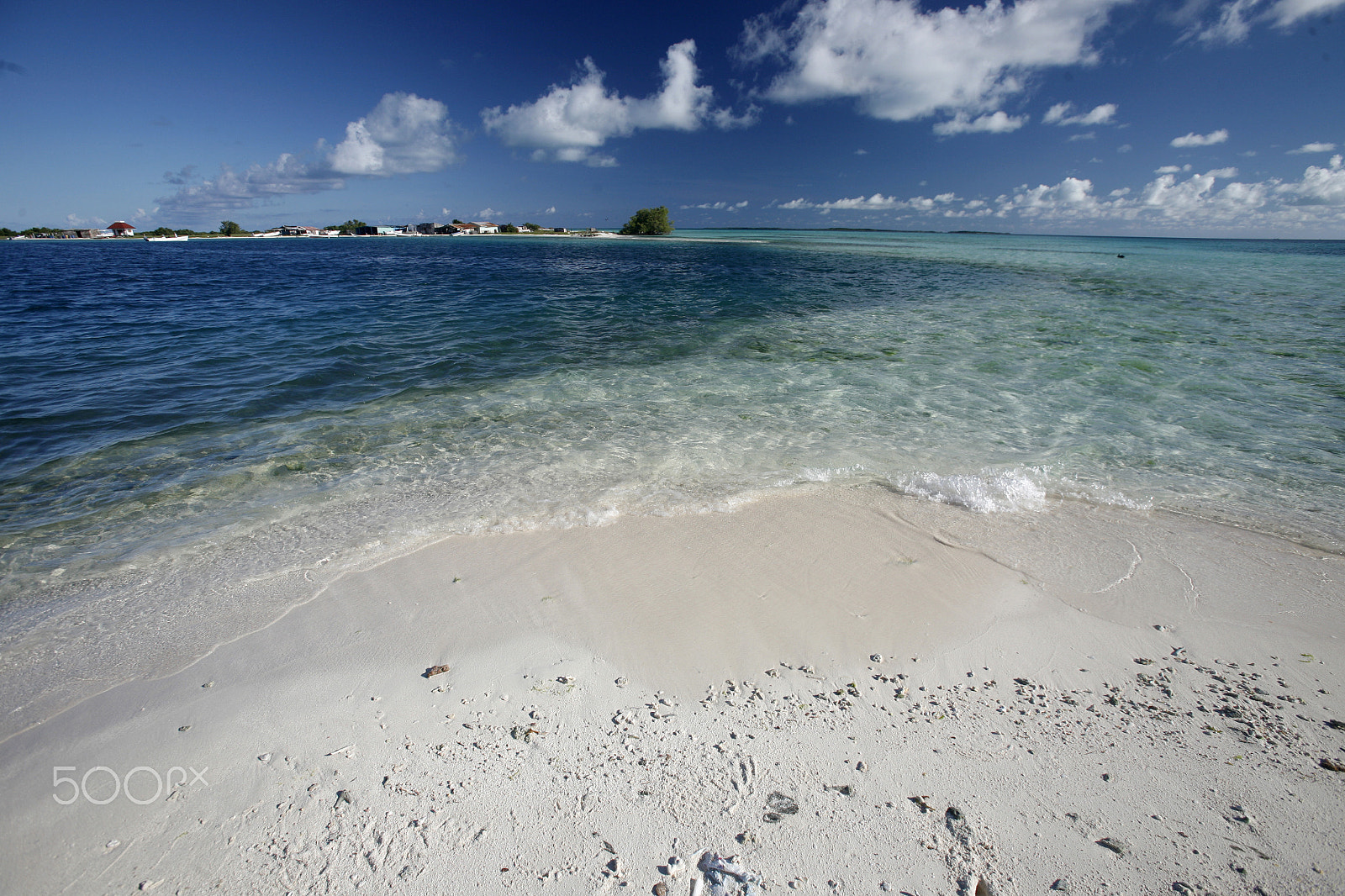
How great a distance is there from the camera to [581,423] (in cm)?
848

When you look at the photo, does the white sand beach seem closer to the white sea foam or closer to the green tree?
the white sea foam

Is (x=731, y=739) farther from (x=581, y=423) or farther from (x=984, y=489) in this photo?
(x=581, y=423)

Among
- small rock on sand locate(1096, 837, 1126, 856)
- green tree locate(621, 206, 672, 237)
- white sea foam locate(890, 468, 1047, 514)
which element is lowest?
white sea foam locate(890, 468, 1047, 514)

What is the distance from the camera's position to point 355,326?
16391mm

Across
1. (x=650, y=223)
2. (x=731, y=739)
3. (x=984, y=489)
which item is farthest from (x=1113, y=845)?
(x=650, y=223)

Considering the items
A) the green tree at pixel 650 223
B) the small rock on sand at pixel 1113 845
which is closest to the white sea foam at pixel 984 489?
the small rock on sand at pixel 1113 845

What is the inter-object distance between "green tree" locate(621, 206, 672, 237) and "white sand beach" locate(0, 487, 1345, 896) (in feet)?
465

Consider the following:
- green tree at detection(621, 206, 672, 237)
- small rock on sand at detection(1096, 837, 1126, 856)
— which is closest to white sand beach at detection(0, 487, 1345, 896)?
small rock on sand at detection(1096, 837, 1126, 856)

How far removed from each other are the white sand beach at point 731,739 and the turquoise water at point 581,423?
4.80ft

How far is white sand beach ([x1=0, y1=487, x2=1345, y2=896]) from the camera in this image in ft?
7.66

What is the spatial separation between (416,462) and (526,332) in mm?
10016

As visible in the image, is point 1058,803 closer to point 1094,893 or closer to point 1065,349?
point 1094,893

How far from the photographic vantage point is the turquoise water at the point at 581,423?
18.1ft

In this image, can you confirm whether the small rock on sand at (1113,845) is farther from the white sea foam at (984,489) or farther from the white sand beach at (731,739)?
the white sea foam at (984,489)
